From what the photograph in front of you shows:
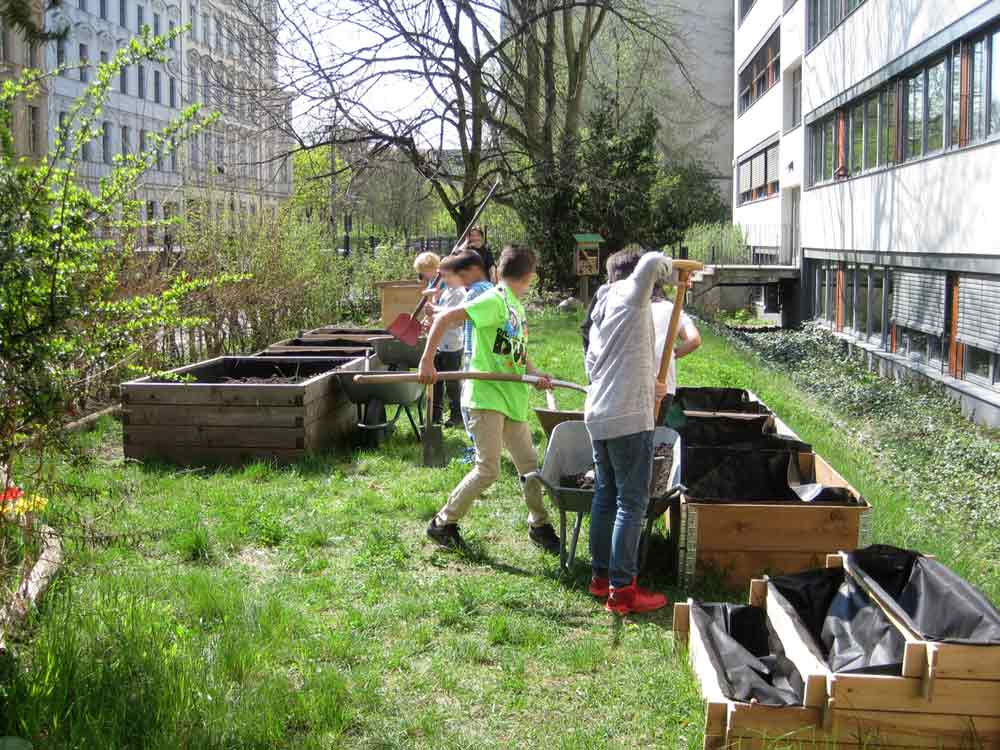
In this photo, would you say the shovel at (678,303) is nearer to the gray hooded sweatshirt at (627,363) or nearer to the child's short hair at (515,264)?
the gray hooded sweatshirt at (627,363)

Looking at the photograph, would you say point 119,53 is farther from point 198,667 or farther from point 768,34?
point 768,34

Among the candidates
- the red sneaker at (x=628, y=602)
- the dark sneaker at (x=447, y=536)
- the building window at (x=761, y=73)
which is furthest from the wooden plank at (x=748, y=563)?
the building window at (x=761, y=73)

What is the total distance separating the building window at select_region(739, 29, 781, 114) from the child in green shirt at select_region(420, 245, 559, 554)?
26651 millimetres

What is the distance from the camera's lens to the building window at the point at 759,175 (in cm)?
3341

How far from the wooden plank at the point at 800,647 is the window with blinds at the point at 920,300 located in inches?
463

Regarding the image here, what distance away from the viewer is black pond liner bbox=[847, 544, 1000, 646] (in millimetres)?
4027

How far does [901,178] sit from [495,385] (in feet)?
41.8

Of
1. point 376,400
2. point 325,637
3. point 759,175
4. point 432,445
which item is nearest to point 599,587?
point 325,637

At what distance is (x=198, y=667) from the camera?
454cm

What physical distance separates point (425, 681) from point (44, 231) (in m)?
2.42

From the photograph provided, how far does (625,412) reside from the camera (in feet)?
18.2

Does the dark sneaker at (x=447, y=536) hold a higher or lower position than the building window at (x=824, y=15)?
lower

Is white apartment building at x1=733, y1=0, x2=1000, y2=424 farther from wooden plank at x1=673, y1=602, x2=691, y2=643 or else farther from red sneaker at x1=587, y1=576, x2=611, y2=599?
wooden plank at x1=673, y1=602, x2=691, y2=643

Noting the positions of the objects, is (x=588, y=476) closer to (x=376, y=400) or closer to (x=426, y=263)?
(x=376, y=400)
